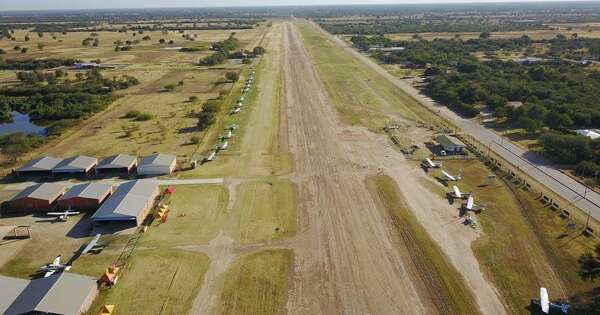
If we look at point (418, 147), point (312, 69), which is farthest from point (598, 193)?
point (312, 69)

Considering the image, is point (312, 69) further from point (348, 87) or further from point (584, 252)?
point (584, 252)

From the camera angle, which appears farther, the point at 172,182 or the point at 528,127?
the point at 528,127

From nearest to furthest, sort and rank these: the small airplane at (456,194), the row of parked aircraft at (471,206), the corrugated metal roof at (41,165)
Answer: the row of parked aircraft at (471,206)
the small airplane at (456,194)
the corrugated metal roof at (41,165)

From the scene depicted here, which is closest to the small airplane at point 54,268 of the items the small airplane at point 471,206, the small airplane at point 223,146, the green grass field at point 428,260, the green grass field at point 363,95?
the green grass field at point 428,260

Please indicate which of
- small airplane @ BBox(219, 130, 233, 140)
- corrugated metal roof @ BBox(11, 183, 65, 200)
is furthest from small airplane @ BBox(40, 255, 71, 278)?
small airplane @ BBox(219, 130, 233, 140)

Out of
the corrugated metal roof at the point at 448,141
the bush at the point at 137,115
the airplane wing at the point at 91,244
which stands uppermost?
the bush at the point at 137,115

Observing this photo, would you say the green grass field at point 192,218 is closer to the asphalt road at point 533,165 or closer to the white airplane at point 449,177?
the white airplane at point 449,177

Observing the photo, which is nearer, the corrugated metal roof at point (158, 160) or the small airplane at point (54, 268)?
the small airplane at point (54, 268)
